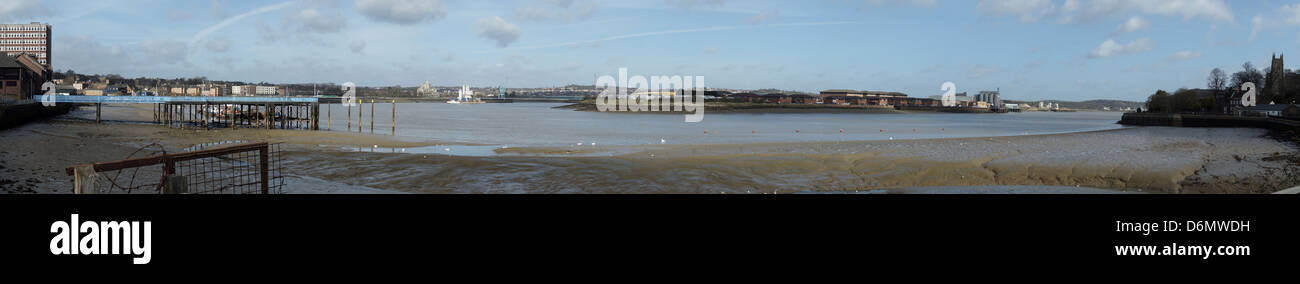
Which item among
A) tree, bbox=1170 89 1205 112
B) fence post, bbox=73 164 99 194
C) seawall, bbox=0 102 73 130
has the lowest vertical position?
fence post, bbox=73 164 99 194

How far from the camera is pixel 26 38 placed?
112 metres

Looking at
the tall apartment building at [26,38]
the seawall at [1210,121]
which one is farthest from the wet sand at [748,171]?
the tall apartment building at [26,38]

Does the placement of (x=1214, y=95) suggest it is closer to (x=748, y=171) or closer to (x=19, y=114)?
(x=748, y=171)

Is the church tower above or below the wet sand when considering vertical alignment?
above

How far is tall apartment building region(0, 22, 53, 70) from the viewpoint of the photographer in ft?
362

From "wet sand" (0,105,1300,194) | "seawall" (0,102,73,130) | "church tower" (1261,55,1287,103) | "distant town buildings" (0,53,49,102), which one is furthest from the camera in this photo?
"church tower" (1261,55,1287,103)

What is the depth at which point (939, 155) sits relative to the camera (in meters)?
28.1

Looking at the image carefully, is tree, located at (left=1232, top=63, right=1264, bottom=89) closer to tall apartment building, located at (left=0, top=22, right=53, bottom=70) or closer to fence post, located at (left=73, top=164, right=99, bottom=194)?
fence post, located at (left=73, top=164, right=99, bottom=194)

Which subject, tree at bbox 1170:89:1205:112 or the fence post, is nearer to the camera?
the fence post

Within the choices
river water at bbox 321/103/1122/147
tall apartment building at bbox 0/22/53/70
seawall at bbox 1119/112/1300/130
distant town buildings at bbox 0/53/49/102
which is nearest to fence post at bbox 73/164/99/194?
river water at bbox 321/103/1122/147

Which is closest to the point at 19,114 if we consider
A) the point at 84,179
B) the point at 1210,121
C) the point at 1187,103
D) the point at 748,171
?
the point at 748,171
